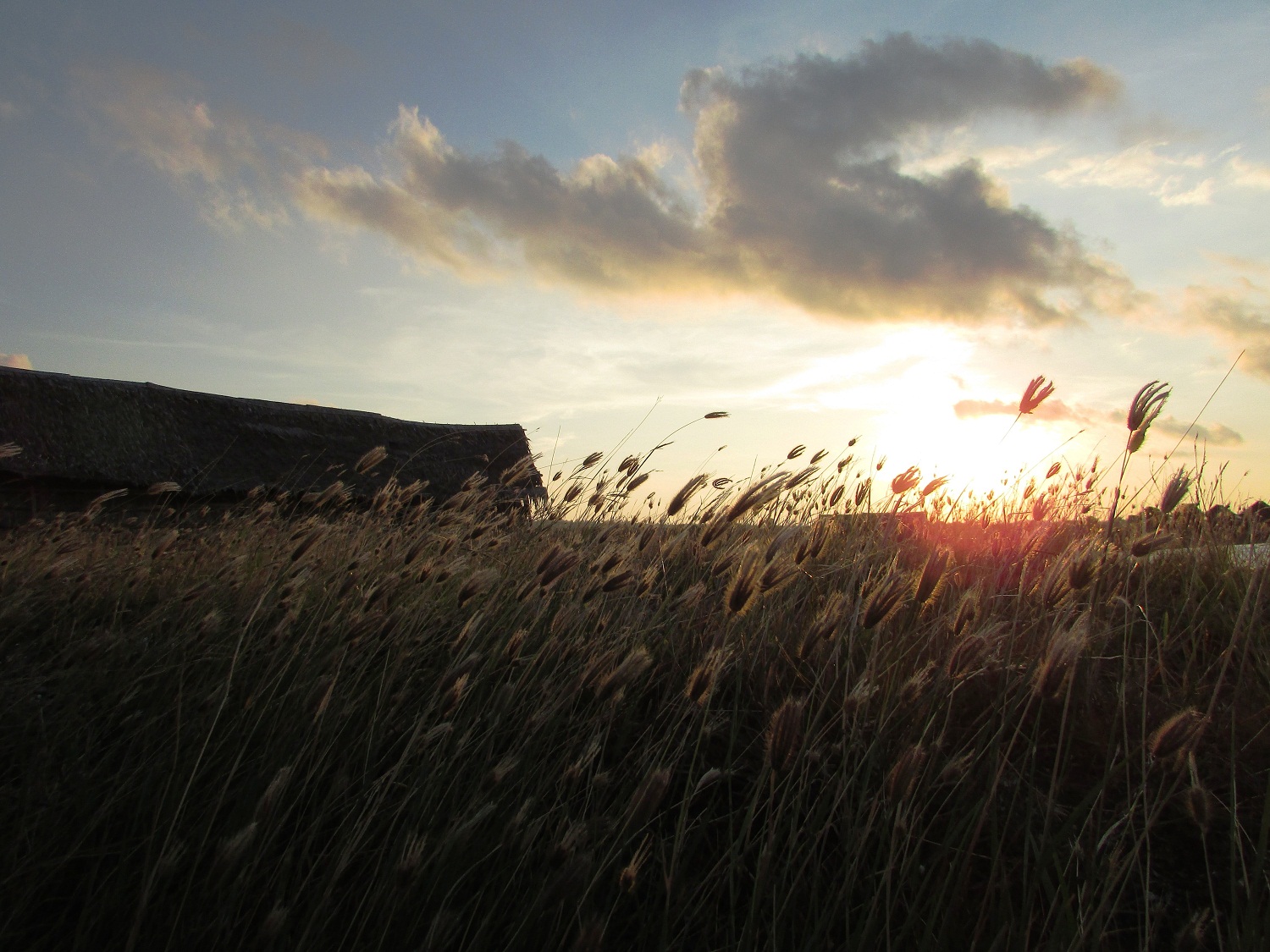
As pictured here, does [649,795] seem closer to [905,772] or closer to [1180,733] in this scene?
[905,772]

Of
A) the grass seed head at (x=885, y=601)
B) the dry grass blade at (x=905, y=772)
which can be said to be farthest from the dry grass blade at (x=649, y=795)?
the grass seed head at (x=885, y=601)

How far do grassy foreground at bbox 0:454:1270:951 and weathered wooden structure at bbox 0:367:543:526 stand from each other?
84.8 inches

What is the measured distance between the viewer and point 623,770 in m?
1.68

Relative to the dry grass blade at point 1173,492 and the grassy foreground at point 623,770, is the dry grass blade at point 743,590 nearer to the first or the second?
the grassy foreground at point 623,770

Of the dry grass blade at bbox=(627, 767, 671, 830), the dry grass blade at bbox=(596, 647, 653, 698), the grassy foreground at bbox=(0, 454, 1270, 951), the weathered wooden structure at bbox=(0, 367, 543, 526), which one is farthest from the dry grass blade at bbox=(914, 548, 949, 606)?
the weathered wooden structure at bbox=(0, 367, 543, 526)

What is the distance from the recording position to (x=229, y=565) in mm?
2572

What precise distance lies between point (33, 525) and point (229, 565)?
9.20ft

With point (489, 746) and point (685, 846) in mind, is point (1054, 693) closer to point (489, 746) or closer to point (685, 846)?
point (685, 846)

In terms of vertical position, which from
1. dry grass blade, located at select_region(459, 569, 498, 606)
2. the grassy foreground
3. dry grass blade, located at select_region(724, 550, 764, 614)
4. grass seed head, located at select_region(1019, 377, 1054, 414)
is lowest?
the grassy foreground

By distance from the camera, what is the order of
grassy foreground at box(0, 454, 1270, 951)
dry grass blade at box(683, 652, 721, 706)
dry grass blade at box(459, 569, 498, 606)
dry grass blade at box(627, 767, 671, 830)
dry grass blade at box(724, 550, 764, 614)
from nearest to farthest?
dry grass blade at box(627, 767, 671, 830), grassy foreground at box(0, 454, 1270, 951), dry grass blade at box(683, 652, 721, 706), dry grass blade at box(724, 550, 764, 614), dry grass blade at box(459, 569, 498, 606)

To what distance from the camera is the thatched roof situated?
4.65m

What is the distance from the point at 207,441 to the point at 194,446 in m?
0.09

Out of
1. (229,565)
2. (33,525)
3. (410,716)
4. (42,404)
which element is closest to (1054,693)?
(410,716)

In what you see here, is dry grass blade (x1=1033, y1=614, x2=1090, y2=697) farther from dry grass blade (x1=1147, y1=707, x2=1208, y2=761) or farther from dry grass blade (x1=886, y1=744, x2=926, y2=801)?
dry grass blade (x1=886, y1=744, x2=926, y2=801)
